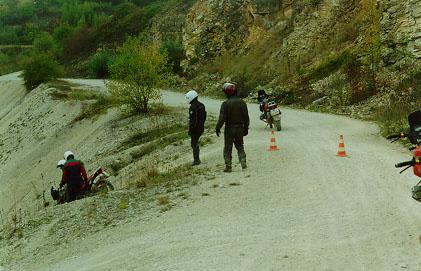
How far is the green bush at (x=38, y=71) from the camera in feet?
183

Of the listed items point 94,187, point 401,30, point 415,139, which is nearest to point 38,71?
point 401,30

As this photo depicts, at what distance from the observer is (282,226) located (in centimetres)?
883

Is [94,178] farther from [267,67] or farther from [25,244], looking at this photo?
[267,67]

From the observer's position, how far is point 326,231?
8336 mm

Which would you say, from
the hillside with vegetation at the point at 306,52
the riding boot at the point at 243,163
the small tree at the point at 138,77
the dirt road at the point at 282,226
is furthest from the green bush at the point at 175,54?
the dirt road at the point at 282,226

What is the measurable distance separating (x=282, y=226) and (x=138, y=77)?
20.0 m

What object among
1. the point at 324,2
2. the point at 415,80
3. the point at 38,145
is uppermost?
the point at 324,2

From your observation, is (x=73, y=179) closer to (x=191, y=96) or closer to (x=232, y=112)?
(x=191, y=96)

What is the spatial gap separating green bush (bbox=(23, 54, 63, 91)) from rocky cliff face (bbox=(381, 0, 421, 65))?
3836 cm

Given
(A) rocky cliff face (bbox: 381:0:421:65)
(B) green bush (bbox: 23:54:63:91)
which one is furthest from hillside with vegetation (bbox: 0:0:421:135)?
(B) green bush (bbox: 23:54:63:91)

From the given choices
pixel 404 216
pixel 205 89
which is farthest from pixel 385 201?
pixel 205 89

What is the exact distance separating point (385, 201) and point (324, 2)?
91.9ft

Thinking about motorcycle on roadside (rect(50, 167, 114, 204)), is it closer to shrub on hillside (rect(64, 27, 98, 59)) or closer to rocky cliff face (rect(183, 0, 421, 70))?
rocky cliff face (rect(183, 0, 421, 70))

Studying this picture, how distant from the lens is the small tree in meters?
27.6
